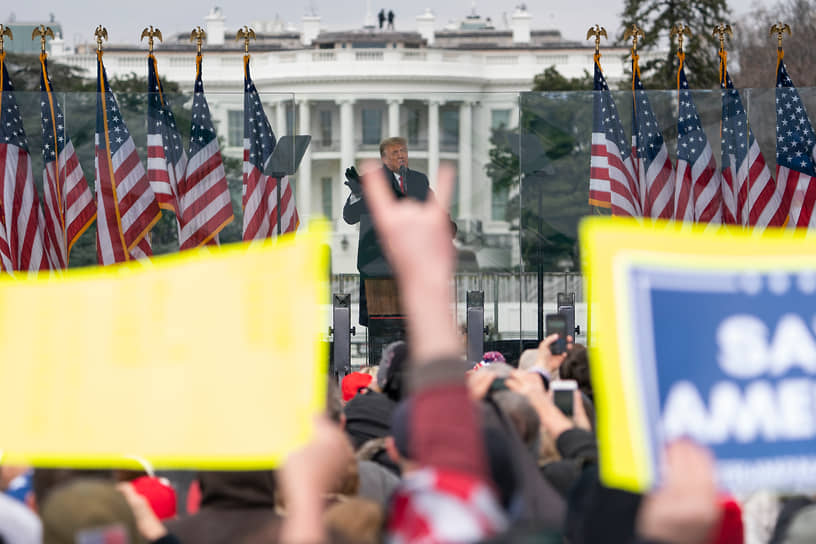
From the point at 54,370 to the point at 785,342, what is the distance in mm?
1551

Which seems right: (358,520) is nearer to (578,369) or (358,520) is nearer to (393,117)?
(578,369)

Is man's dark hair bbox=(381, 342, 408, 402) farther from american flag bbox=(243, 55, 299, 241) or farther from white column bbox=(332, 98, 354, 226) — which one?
american flag bbox=(243, 55, 299, 241)

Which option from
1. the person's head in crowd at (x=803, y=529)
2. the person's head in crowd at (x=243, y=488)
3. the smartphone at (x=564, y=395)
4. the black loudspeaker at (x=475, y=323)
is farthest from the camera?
the black loudspeaker at (x=475, y=323)

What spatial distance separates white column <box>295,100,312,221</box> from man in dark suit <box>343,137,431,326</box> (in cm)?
64

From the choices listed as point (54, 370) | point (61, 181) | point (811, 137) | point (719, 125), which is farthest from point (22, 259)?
point (54, 370)

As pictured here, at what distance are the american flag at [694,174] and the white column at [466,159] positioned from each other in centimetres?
203

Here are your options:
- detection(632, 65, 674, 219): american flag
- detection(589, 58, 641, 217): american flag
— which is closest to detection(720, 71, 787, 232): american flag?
detection(632, 65, 674, 219): american flag

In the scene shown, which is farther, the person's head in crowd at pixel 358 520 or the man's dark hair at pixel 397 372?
the man's dark hair at pixel 397 372

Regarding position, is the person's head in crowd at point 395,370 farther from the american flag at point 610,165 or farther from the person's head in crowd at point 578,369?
the american flag at point 610,165

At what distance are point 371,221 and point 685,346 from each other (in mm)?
9317

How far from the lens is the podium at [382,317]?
11.3 meters

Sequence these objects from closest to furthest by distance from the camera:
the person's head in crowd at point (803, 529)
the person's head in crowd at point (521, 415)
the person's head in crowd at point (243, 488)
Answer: the person's head in crowd at point (803, 529) → the person's head in crowd at point (243, 488) → the person's head in crowd at point (521, 415)

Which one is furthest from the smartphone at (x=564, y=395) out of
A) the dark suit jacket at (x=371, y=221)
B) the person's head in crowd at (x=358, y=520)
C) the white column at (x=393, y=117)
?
the white column at (x=393, y=117)

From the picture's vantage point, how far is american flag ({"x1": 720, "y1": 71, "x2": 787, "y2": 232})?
41.3ft
